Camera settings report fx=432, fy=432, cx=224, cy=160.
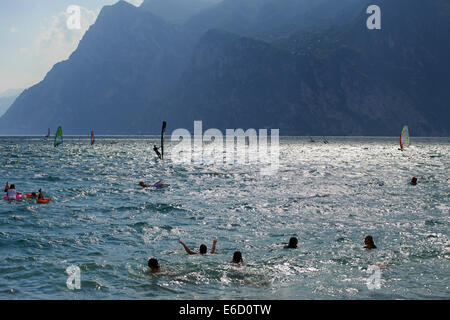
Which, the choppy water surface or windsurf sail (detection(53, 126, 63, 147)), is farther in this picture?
windsurf sail (detection(53, 126, 63, 147))

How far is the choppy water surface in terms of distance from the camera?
45.8ft

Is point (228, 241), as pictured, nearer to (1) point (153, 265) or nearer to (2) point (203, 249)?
(2) point (203, 249)

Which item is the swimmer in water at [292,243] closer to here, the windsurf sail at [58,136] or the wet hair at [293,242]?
the wet hair at [293,242]

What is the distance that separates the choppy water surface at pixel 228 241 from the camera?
1397cm

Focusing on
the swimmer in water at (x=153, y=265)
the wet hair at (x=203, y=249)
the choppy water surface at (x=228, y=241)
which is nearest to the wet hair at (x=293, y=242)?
the choppy water surface at (x=228, y=241)

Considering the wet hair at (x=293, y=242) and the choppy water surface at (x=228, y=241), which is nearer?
the choppy water surface at (x=228, y=241)

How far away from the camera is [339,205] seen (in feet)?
99.6

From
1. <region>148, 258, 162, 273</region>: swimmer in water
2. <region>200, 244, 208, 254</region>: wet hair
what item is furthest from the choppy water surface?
<region>200, 244, 208, 254</region>: wet hair

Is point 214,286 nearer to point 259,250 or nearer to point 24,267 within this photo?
point 259,250

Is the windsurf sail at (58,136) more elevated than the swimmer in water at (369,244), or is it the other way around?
the windsurf sail at (58,136)

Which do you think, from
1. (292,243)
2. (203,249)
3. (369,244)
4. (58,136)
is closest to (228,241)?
(203,249)

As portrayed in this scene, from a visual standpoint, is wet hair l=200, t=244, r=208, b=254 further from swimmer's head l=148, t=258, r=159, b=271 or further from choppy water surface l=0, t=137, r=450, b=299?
swimmer's head l=148, t=258, r=159, b=271
